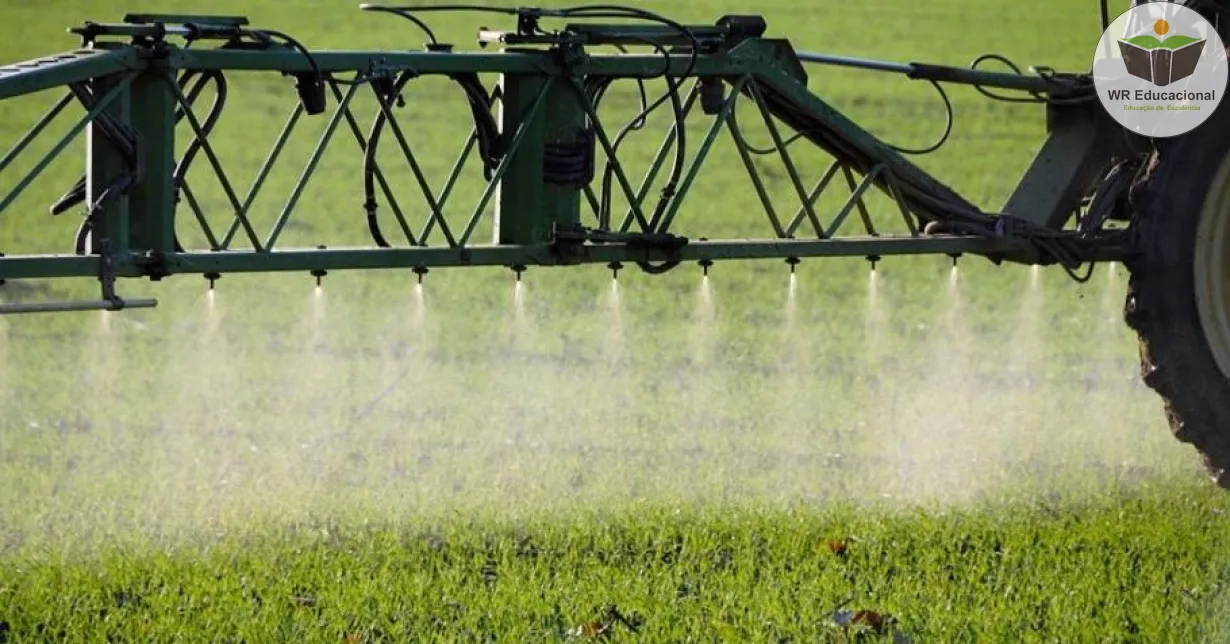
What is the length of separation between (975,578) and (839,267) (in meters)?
6.17

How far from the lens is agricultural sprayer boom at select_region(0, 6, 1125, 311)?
584cm

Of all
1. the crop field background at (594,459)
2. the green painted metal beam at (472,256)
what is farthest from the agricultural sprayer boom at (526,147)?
the crop field background at (594,459)

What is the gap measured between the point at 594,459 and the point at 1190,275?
273cm

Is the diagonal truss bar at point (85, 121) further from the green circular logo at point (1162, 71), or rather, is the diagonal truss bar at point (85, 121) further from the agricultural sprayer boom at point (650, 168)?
the green circular logo at point (1162, 71)

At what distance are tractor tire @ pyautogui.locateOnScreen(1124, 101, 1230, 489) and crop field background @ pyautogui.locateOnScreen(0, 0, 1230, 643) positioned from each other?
579 mm

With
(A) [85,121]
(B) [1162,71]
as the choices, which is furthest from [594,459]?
(A) [85,121]

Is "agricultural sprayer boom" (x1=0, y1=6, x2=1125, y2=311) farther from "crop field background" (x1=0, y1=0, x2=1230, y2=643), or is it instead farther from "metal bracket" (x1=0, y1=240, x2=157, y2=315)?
"crop field background" (x1=0, y1=0, x2=1230, y2=643)

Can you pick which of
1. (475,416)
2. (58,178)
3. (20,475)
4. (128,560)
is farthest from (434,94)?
(128,560)

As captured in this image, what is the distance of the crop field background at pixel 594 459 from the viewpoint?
675 centimetres

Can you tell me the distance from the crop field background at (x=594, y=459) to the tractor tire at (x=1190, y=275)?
0.58m

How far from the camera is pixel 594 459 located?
8.95m

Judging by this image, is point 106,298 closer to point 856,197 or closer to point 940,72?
point 856,197

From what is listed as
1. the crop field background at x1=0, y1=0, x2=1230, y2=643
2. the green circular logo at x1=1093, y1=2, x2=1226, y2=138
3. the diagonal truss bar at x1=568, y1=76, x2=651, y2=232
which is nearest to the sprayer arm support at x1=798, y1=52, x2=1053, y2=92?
the green circular logo at x1=1093, y1=2, x2=1226, y2=138

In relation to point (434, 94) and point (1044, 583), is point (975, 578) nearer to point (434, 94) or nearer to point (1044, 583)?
point (1044, 583)
